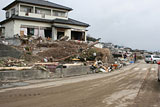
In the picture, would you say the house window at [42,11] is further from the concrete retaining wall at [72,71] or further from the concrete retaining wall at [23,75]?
the concrete retaining wall at [23,75]

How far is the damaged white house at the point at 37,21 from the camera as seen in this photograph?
3148 centimetres

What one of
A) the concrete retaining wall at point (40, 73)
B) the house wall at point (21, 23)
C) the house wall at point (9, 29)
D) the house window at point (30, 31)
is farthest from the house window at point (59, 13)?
the concrete retaining wall at point (40, 73)

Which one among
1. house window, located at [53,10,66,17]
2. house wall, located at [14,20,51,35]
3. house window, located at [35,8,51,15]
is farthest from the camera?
house window, located at [53,10,66,17]

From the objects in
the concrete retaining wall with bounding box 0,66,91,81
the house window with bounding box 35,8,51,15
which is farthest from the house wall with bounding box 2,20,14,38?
the concrete retaining wall with bounding box 0,66,91,81

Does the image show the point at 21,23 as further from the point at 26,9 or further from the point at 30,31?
the point at 26,9

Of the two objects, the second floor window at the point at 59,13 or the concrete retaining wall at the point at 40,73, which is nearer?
the concrete retaining wall at the point at 40,73

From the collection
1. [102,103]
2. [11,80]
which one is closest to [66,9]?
[11,80]

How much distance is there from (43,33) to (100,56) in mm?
13902

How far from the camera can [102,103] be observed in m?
6.94

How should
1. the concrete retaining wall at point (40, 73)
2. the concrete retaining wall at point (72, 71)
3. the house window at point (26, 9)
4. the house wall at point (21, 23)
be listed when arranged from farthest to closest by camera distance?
the house window at point (26, 9)
the house wall at point (21, 23)
the concrete retaining wall at point (72, 71)
the concrete retaining wall at point (40, 73)

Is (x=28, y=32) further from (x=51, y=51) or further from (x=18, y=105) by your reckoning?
(x=18, y=105)

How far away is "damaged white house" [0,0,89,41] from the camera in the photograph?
31484 millimetres

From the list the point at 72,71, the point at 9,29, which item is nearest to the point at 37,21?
the point at 9,29

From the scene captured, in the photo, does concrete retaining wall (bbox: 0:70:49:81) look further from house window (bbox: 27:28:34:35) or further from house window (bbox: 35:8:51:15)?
house window (bbox: 35:8:51:15)
